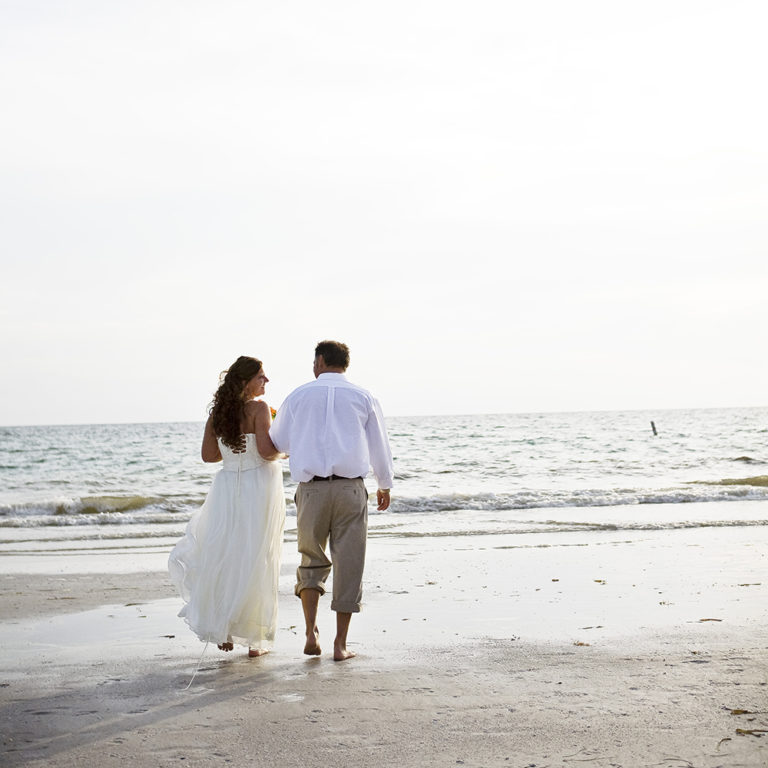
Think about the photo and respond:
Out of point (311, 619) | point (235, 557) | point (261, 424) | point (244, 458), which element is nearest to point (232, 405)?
point (261, 424)

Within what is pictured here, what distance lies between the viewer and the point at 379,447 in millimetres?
5211

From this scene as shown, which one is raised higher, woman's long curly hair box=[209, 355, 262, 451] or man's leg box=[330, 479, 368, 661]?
woman's long curly hair box=[209, 355, 262, 451]

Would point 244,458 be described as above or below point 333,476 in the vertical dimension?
above

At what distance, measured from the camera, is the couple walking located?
513 cm

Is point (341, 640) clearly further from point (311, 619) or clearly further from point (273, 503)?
point (273, 503)

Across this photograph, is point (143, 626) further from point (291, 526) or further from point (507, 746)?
point (291, 526)

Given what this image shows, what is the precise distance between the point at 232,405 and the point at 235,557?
0.85 m

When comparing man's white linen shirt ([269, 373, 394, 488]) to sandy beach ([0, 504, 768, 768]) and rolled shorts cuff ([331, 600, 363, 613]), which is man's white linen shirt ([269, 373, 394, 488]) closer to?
rolled shorts cuff ([331, 600, 363, 613])

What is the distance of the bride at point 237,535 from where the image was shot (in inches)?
204

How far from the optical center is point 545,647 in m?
5.26

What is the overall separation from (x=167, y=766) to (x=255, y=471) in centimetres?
219

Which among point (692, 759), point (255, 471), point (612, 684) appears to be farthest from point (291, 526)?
point (692, 759)

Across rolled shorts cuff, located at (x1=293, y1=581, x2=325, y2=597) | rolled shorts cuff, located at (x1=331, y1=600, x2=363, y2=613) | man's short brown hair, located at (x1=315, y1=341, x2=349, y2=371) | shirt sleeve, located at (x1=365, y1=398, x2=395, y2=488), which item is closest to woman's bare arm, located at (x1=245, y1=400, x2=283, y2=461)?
man's short brown hair, located at (x1=315, y1=341, x2=349, y2=371)

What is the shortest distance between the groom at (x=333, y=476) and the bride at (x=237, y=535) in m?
0.18
